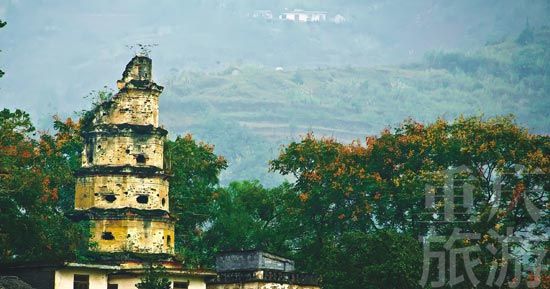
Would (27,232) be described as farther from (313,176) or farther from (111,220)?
(313,176)

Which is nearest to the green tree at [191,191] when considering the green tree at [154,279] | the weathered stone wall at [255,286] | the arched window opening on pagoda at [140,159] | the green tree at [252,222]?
the green tree at [252,222]

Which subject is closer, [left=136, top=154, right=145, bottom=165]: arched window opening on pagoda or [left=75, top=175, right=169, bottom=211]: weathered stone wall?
[left=75, top=175, right=169, bottom=211]: weathered stone wall

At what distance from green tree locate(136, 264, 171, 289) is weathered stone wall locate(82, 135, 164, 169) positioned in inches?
256

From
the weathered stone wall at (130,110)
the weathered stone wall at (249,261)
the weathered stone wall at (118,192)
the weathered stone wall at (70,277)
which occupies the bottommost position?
the weathered stone wall at (70,277)

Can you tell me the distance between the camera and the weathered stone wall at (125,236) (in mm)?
64188

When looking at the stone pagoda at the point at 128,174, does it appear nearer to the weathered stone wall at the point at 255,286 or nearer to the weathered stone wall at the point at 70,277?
the weathered stone wall at the point at 255,286

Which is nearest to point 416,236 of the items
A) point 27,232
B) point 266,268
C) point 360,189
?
point 360,189

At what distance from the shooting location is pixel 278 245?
84500 mm

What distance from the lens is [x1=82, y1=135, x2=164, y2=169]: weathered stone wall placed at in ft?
218

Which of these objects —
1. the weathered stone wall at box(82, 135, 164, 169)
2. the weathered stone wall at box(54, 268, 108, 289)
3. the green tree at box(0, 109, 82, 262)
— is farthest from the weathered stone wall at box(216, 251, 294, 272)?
the weathered stone wall at box(54, 268, 108, 289)

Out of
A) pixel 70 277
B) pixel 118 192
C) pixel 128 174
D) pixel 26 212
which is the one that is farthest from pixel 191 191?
pixel 70 277

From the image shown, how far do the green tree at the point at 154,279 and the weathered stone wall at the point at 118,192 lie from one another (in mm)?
4172

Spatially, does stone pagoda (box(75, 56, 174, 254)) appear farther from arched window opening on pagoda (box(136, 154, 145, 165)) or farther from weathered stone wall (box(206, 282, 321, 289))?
weathered stone wall (box(206, 282, 321, 289))

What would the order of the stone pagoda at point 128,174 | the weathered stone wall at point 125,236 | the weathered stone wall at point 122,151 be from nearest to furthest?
the weathered stone wall at point 125,236 → the stone pagoda at point 128,174 → the weathered stone wall at point 122,151
